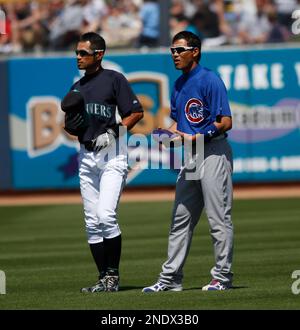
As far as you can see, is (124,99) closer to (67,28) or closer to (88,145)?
(88,145)

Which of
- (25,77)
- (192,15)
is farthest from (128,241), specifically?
(192,15)

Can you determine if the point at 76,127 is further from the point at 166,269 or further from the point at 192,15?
the point at 192,15

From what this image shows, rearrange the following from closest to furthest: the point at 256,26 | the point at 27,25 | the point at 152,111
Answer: the point at 152,111, the point at 256,26, the point at 27,25

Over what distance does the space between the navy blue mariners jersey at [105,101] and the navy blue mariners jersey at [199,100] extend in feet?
1.80

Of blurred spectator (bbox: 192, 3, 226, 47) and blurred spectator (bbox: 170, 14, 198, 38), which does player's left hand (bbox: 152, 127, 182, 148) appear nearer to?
blurred spectator (bbox: 170, 14, 198, 38)

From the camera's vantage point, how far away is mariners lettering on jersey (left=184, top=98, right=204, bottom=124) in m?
9.02

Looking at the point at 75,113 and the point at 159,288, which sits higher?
the point at 75,113

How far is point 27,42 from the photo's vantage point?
22.6 m

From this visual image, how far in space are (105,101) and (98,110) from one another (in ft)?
0.34

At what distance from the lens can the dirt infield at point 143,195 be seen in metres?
19.4

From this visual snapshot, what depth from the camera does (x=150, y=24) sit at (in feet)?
70.7

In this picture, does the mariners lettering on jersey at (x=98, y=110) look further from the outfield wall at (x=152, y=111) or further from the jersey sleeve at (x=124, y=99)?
the outfield wall at (x=152, y=111)

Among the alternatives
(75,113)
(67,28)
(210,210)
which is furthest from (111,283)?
(67,28)

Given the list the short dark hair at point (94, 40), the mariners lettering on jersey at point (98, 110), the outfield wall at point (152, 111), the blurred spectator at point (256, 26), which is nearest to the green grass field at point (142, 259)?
the mariners lettering on jersey at point (98, 110)
